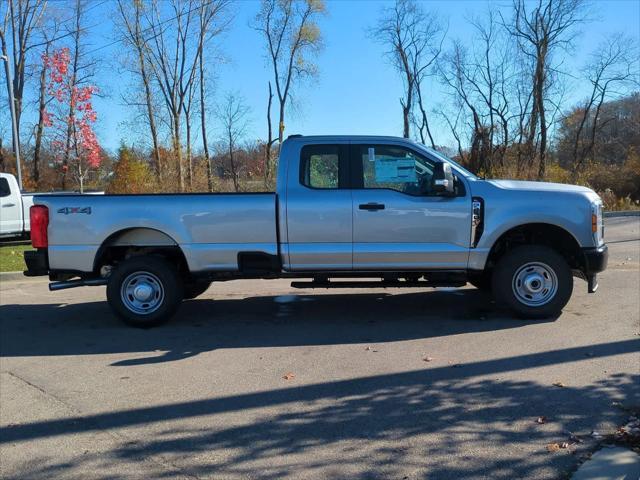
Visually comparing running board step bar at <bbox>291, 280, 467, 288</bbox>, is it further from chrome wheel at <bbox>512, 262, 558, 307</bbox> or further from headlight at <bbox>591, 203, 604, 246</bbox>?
headlight at <bbox>591, 203, 604, 246</bbox>

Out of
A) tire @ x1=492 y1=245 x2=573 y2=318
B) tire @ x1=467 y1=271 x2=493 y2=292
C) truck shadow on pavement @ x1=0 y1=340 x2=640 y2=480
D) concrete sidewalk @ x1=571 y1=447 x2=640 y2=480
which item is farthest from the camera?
Result: tire @ x1=467 y1=271 x2=493 y2=292

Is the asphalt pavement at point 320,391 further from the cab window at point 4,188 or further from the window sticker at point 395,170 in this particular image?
the cab window at point 4,188

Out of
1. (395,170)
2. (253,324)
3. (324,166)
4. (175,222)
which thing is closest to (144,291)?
(175,222)

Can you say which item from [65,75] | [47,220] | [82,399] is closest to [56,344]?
[47,220]

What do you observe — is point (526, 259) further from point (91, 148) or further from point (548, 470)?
point (91, 148)

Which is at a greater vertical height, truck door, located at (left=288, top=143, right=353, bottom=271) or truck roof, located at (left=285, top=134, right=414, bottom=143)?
truck roof, located at (left=285, top=134, right=414, bottom=143)

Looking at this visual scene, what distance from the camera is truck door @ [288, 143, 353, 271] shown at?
6.40m

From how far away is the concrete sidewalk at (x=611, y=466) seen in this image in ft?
9.89

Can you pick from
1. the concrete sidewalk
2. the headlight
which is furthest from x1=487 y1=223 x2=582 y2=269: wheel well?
the concrete sidewalk

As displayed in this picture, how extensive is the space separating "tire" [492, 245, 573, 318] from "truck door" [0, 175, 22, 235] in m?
14.3

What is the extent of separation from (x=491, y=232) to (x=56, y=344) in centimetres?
505

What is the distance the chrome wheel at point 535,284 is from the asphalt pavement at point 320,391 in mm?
287

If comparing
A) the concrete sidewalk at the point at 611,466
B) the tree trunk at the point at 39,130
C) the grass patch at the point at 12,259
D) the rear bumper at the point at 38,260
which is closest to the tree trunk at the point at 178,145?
the tree trunk at the point at 39,130

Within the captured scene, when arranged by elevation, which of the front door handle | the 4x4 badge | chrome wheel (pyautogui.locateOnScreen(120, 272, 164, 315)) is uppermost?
the 4x4 badge
